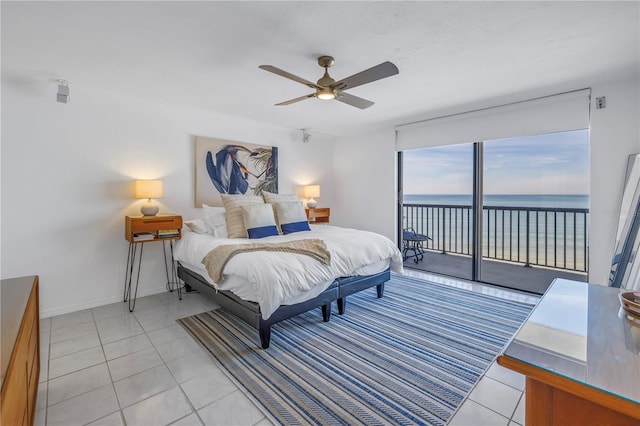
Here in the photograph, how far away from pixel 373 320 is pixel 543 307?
180 centimetres

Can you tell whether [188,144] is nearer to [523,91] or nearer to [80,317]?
[80,317]

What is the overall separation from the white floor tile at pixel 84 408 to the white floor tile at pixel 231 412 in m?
0.55

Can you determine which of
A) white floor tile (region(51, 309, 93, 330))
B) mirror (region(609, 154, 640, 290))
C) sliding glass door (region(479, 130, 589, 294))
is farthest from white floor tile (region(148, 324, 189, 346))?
sliding glass door (region(479, 130, 589, 294))

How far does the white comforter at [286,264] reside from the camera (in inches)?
86.0

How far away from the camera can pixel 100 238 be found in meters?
3.25

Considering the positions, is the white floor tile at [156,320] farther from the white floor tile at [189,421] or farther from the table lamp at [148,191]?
the white floor tile at [189,421]

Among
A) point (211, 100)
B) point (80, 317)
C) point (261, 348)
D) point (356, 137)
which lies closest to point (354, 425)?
point (261, 348)

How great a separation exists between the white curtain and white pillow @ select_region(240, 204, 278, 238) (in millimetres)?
2525

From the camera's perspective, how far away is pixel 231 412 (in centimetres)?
165

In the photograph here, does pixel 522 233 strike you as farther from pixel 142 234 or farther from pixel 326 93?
pixel 142 234

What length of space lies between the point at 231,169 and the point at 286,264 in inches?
93.2

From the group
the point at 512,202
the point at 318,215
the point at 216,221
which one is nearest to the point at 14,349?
the point at 216,221

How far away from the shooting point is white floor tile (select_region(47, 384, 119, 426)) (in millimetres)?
1591

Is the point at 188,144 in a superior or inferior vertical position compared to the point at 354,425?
superior
